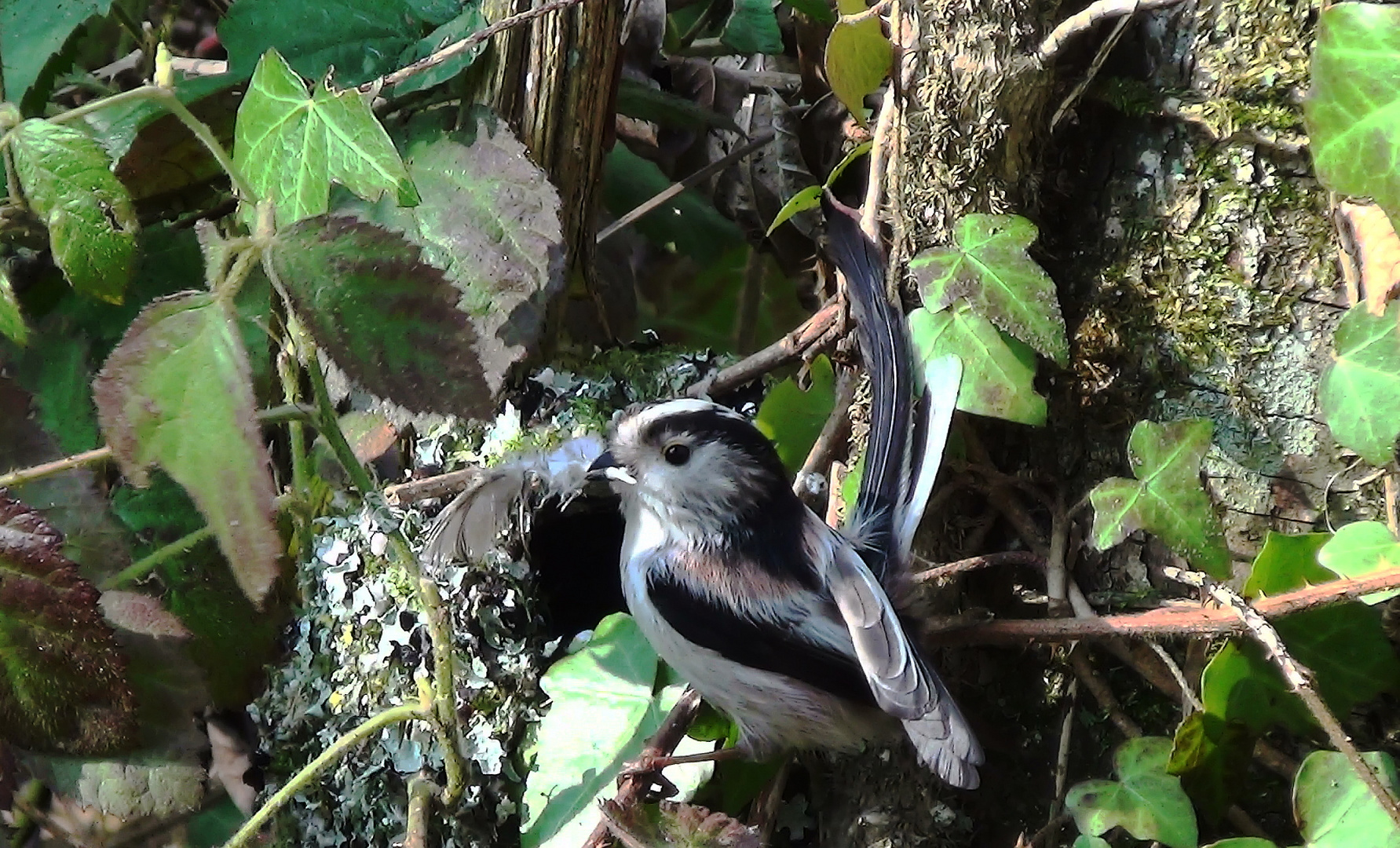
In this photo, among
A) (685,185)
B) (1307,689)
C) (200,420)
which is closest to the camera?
(200,420)

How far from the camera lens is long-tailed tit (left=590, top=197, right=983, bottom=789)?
2.81 feet

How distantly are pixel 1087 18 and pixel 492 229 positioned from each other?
0.50 metres

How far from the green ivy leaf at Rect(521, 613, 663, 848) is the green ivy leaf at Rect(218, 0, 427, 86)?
22.3 inches

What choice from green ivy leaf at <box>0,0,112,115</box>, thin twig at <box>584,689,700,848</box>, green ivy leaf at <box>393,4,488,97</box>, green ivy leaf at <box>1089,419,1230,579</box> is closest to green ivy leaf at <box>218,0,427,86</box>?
green ivy leaf at <box>393,4,488,97</box>

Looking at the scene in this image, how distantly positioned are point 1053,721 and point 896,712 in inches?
9.8

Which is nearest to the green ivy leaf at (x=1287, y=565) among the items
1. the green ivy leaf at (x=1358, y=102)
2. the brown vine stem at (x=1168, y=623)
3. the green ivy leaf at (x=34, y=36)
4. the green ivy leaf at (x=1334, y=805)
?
the brown vine stem at (x=1168, y=623)

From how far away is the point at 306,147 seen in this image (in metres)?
0.81

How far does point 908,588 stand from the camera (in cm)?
90

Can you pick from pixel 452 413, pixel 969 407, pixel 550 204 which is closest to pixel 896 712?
pixel 969 407

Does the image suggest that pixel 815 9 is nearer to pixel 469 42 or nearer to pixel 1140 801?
pixel 469 42

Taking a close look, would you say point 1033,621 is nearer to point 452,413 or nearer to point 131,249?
point 452,413

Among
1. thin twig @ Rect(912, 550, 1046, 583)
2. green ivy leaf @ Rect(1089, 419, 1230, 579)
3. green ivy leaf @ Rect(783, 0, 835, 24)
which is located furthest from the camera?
green ivy leaf @ Rect(783, 0, 835, 24)

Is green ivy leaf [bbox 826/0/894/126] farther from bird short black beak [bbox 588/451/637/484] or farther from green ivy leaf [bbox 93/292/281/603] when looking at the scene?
green ivy leaf [bbox 93/292/281/603]

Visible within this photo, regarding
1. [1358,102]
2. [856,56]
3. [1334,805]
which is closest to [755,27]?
[856,56]
